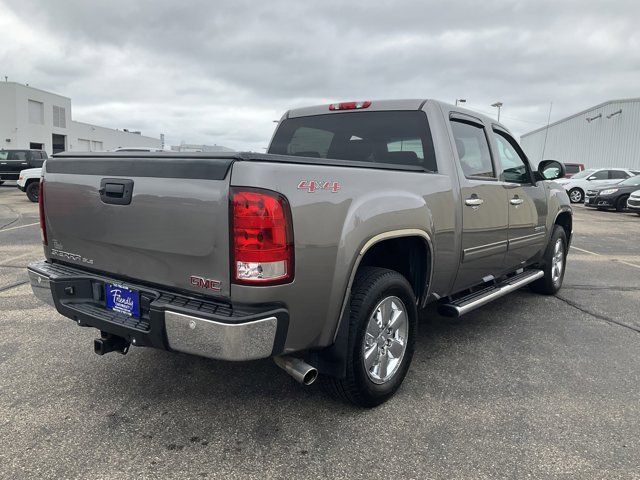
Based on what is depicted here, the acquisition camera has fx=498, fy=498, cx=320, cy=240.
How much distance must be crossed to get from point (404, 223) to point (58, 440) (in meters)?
2.18

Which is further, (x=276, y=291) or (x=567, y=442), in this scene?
(x=567, y=442)

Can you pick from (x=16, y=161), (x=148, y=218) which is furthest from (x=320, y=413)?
(x=16, y=161)

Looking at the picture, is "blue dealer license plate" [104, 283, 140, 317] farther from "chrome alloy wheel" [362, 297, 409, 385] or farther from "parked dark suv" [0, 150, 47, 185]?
"parked dark suv" [0, 150, 47, 185]

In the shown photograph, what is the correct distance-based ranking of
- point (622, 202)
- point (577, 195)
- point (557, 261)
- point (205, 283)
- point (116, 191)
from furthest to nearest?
point (577, 195), point (622, 202), point (557, 261), point (116, 191), point (205, 283)

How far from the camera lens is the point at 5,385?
317 centimetres

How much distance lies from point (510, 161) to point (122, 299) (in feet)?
11.8

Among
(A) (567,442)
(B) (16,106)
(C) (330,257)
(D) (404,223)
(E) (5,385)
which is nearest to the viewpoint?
(C) (330,257)

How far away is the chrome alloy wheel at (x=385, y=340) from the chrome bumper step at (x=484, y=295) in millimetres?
573

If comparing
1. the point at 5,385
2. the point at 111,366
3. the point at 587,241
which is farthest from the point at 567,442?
the point at 587,241

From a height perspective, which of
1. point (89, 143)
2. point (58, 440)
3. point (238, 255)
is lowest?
point (58, 440)

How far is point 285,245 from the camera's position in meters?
2.25

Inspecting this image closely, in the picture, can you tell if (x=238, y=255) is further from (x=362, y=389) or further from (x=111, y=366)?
(x=111, y=366)

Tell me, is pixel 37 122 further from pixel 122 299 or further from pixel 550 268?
pixel 122 299

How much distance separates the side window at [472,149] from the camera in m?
3.79
